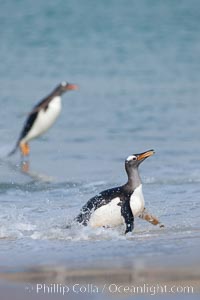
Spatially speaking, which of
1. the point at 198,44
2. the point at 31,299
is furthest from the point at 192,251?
the point at 198,44

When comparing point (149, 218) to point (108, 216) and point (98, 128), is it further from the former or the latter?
point (98, 128)

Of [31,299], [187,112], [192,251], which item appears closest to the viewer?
[31,299]

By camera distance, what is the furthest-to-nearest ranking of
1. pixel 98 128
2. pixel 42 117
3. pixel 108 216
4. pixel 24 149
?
pixel 98 128
pixel 42 117
pixel 24 149
pixel 108 216

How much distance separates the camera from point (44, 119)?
1672 cm

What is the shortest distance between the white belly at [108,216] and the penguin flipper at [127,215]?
0.04 m

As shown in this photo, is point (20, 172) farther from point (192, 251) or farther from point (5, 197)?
point (192, 251)

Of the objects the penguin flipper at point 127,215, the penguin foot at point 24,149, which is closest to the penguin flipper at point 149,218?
the penguin flipper at point 127,215

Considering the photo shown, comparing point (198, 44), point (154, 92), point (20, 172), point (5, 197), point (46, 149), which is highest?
point (198, 44)

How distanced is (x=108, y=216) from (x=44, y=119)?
7.34 metres

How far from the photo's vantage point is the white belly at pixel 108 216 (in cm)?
944

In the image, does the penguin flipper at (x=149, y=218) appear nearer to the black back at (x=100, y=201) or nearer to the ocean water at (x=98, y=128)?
the ocean water at (x=98, y=128)

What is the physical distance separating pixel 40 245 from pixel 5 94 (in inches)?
562

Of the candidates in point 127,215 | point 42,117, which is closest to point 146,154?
point 127,215

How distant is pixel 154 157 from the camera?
14.6 m
